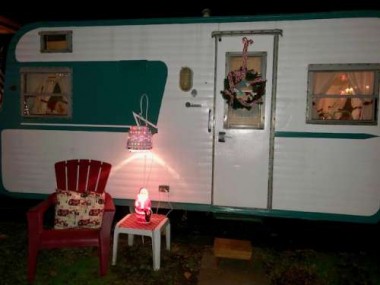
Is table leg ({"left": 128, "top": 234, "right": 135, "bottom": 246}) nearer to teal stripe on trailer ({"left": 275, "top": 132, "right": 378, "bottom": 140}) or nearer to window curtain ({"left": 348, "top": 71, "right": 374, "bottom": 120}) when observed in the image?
teal stripe on trailer ({"left": 275, "top": 132, "right": 378, "bottom": 140})

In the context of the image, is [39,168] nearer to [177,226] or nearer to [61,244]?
[61,244]

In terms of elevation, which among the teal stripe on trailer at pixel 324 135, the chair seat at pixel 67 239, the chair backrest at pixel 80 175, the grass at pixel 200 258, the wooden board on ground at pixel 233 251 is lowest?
the grass at pixel 200 258

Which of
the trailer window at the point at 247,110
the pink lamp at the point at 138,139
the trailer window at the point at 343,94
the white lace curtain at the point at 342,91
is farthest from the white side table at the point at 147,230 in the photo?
the white lace curtain at the point at 342,91

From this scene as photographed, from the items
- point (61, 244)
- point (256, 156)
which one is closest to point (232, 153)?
point (256, 156)

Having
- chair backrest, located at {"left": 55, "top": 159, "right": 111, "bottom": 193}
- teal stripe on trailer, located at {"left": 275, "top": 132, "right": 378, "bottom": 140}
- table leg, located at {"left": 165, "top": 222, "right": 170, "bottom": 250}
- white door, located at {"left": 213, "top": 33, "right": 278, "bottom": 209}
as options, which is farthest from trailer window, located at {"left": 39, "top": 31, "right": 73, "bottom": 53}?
teal stripe on trailer, located at {"left": 275, "top": 132, "right": 378, "bottom": 140}

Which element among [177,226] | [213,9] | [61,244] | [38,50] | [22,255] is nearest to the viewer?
[61,244]

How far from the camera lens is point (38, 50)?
5184 mm

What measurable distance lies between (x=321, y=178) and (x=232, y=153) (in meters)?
1.30

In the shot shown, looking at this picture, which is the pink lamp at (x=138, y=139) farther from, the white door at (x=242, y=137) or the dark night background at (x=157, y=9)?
the dark night background at (x=157, y=9)

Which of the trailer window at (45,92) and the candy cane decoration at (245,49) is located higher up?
the candy cane decoration at (245,49)

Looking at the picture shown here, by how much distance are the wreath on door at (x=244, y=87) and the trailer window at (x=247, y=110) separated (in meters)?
0.07

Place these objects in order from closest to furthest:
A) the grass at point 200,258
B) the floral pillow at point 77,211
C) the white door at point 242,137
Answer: the grass at point 200,258 → the floral pillow at point 77,211 → the white door at point 242,137

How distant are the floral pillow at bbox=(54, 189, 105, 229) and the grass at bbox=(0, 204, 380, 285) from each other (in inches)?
22.7

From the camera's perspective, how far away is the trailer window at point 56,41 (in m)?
5.10
